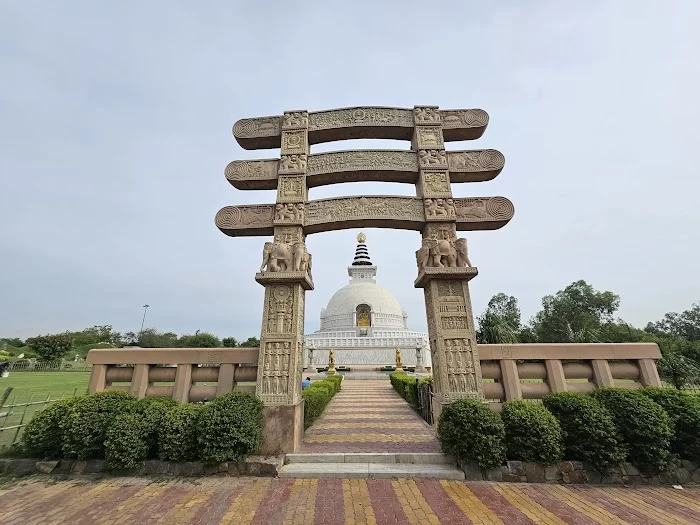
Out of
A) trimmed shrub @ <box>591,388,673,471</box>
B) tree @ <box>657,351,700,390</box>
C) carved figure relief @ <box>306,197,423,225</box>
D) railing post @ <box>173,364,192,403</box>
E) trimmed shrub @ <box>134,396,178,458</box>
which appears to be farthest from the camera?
tree @ <box>657,351,700,390</box>

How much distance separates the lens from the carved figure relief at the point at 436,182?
698 centimetres

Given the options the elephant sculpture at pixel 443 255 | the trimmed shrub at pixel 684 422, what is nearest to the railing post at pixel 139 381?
the elephant sculpture at pixel 443 255

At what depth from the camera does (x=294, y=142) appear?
24.8 feet

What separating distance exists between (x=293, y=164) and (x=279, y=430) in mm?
5653

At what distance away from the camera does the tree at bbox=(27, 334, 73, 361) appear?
31.3m

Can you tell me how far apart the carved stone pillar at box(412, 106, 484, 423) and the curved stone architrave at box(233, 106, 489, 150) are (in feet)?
2.31

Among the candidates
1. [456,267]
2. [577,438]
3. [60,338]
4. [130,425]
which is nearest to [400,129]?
[456,267]

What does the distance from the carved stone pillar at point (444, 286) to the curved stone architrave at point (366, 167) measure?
1.14 feet

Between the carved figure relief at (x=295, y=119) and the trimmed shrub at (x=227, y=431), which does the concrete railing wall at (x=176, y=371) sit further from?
the carved figure relief at (x=295, y=119)

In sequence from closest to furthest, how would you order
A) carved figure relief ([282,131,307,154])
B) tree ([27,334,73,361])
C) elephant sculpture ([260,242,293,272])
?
1. elephant sculpture ([260,242,293,272])
2. carved figure relief ([282,131,307,154])
3. tree ([27,334,73,361])

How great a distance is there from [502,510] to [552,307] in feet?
129

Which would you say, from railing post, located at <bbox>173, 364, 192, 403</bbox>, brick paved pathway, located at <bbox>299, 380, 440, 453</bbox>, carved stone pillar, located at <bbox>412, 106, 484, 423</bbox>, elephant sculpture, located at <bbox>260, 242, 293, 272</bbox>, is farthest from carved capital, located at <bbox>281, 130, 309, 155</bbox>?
brick paved pathway, located at <bbox>299, 380, 440, 453</bbox>

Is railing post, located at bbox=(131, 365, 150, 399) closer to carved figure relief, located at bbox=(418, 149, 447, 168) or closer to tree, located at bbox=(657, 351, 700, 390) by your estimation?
carved figure relief, located at bbox=(418, 149, 447, 168)

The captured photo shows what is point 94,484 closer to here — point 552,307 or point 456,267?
point 456,267
